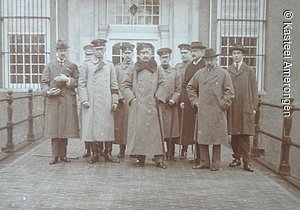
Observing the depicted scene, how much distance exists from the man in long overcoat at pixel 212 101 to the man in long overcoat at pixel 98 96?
147 centimetres

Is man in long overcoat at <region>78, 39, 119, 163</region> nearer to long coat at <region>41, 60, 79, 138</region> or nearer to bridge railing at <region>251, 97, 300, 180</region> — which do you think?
long coat at <region>41, 60, 79, 138</region>

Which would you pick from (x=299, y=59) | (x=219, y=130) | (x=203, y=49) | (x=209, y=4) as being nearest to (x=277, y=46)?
(x=299, y=59)

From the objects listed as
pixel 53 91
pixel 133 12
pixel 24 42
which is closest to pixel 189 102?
pixel 53 91

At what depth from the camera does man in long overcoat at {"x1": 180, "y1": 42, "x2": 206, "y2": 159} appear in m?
8.55

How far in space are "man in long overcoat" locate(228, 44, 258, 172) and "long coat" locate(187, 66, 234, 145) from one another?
0.32 meters

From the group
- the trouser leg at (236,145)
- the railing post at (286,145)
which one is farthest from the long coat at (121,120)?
the railing post at (286,145)

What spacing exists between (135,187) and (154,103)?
5.95 feet

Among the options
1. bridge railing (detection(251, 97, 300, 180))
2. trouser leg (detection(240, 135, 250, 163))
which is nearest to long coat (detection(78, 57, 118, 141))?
trouser leg (detection(240, 135, 250, 163))

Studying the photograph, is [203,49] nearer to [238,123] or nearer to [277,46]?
[238,123]

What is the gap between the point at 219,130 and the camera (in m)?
7.84

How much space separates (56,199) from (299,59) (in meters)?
10.5

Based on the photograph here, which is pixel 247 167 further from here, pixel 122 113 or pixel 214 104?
pixel 122 113

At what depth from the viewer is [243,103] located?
808cm

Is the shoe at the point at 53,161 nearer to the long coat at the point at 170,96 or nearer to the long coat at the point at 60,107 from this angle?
the long coat at the point at 60,107
